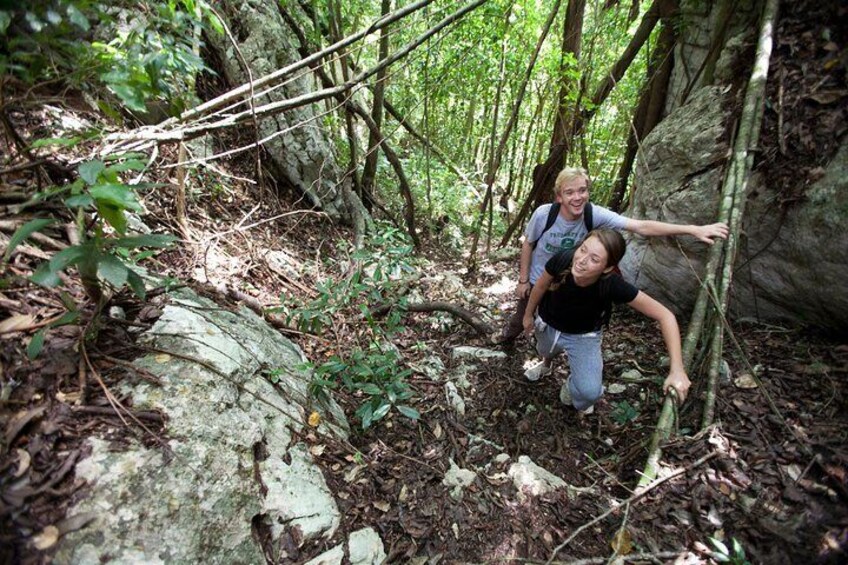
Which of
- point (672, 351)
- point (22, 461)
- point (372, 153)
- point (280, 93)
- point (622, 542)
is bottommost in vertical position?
point (622, 542)

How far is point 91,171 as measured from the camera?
1.50 meters

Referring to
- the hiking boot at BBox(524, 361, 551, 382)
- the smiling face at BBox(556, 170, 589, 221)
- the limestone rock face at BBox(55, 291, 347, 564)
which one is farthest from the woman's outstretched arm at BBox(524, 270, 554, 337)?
the limestone rock face at BBox(55, 291, 347, 564)

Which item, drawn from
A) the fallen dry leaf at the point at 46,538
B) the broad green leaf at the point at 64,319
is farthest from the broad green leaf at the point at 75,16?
the fallen dry leaf at the point at 46,538

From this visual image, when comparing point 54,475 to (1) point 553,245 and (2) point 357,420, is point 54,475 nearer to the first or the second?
(2) point 357,420

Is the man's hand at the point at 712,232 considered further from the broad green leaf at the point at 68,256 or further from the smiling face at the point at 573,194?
the broad green leaf at the point at 68,256

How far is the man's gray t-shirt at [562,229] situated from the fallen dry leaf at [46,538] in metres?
3.21

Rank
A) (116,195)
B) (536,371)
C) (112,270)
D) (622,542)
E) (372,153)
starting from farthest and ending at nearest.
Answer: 1. (372,153)
2. (536,371)
3. (622,542)
4. (112,270)
5. (116,195)

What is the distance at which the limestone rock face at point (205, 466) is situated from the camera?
1.45 m

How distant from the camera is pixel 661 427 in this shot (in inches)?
90.0

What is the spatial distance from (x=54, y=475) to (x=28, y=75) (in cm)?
169

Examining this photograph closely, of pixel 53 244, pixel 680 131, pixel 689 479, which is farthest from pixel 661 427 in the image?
pixel 53 244

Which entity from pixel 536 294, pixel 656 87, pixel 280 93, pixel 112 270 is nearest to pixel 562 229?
pixel 536 294

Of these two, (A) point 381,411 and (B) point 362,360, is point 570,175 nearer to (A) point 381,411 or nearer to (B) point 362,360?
(B) point 362,360

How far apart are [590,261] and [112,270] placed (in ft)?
8.49
